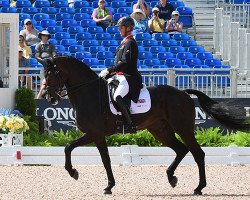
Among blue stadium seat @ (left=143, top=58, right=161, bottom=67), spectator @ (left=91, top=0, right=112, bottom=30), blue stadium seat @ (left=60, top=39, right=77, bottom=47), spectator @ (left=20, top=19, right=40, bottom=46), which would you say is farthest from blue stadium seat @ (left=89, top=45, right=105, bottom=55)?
spectator @ (left=91, top=0, right=112, bottom=30)

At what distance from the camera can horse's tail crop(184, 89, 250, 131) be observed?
47.2 ft

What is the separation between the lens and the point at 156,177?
1525 centimetres

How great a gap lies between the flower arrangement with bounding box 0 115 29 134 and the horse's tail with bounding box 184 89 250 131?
5.06 metres

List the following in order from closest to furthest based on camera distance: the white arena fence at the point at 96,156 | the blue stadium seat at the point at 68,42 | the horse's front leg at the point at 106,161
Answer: the horse's front leg at the point at 106,161, the white arena fence at the point at 96,156, the blue stadium seat at the point at 68,42

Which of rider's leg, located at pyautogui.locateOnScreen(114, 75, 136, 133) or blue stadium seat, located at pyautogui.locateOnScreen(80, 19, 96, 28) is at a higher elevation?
blue stadium seat, located at pyautogui.locateOnScreen(80, 19, 96, 28)

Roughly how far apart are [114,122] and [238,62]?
10928 mm

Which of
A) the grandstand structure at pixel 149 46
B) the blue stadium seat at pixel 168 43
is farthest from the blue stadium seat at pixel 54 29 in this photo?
the blue stadium seat at pixel 168 43

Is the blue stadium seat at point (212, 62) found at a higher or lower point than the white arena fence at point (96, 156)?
higher

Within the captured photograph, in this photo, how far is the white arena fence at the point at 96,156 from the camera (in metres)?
17.5

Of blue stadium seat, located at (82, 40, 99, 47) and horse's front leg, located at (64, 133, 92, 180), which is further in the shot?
blue stadium seat, located at (82, 40, 99, 47)

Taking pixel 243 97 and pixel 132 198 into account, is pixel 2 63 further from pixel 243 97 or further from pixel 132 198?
pixel 132 198

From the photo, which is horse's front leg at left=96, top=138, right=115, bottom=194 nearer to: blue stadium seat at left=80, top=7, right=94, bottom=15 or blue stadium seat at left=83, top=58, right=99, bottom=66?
blue stadium seat at left=83, top=58, right=99, bottom=66

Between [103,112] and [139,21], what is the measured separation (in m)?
12.3

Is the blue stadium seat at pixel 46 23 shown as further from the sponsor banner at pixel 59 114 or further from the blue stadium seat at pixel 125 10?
the sponsor banner at pixel 59 114
